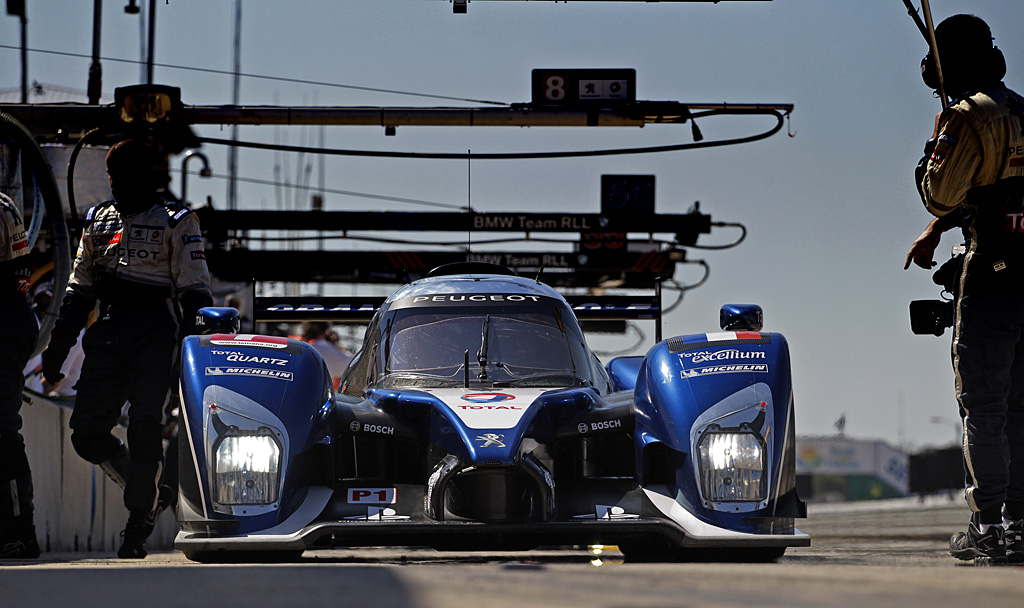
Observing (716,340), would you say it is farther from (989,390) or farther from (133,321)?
(133,321)

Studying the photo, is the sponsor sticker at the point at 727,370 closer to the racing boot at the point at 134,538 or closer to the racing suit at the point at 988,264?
the racing suit at the point at 988,264

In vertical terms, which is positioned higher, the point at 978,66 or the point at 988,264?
the point at 978,66

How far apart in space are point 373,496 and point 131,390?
1821 mm

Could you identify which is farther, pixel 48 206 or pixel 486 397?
pixel 48 206

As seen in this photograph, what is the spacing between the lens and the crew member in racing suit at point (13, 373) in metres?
6.66

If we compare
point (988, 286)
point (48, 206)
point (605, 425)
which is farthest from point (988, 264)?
point (48, 206)

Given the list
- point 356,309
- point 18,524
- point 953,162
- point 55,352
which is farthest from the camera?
point 356,309

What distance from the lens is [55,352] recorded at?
6895mm

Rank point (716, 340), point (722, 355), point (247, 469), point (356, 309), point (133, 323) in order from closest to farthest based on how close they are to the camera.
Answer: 1. point (247, 469)
2. point (722, 355)
3. point (716, 340)
4. point (133, 323)
5. point (356, 309)

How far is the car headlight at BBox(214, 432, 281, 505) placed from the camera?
5.38m

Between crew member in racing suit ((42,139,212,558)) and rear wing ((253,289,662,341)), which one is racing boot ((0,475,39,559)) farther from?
rear wing ((253,289,662,341))

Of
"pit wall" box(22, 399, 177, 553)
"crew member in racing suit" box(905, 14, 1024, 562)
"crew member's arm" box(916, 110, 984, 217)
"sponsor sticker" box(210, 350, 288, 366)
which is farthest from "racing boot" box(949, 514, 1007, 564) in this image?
"pit wall" box(22, 399, 177, 553)

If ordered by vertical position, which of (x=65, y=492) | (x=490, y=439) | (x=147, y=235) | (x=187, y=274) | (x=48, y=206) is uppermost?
(x=48, y=206)

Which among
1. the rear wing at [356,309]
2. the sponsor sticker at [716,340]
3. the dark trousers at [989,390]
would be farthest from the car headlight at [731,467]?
the rear wing at [356,309]
